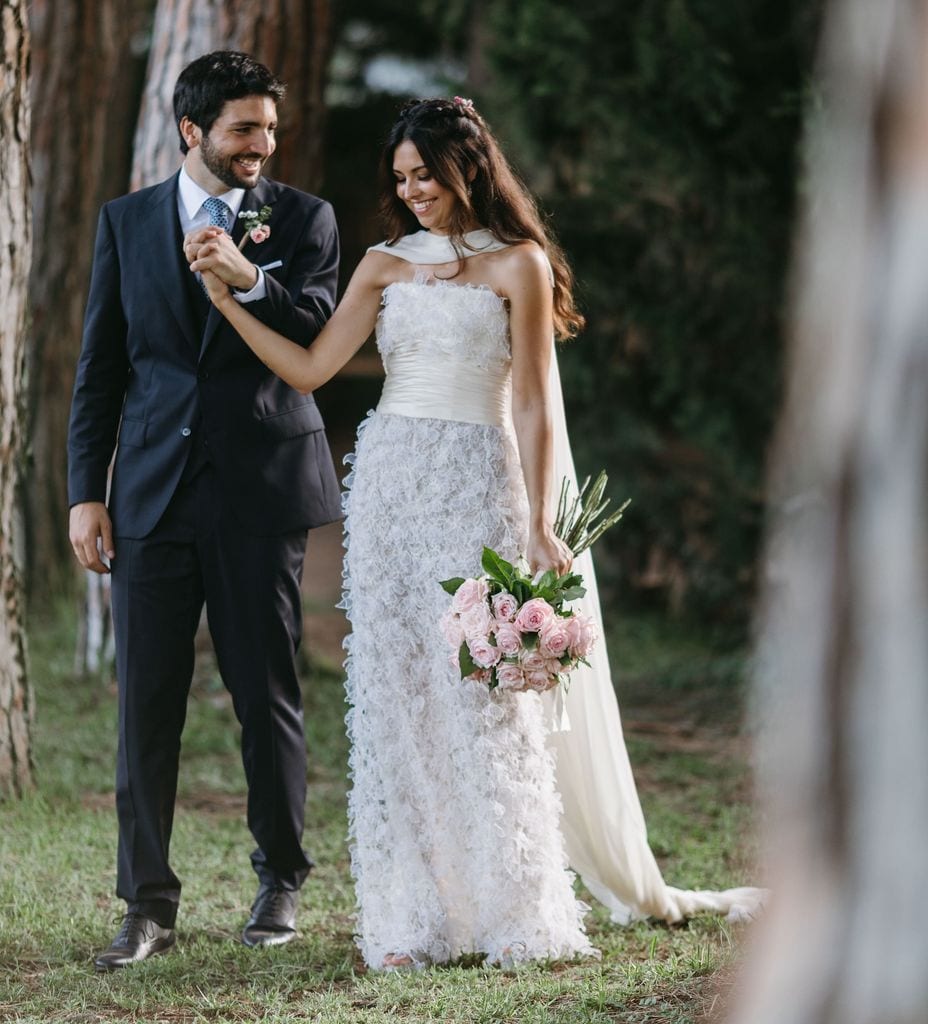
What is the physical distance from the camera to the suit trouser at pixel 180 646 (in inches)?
159

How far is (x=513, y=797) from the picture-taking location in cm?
398

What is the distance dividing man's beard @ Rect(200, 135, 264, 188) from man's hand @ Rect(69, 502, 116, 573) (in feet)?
3.04

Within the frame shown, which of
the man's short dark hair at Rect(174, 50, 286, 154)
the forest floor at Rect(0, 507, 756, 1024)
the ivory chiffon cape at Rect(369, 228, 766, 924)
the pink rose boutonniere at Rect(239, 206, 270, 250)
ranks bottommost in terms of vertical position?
the forest floor at Rect(0, 507, 756, 1024)

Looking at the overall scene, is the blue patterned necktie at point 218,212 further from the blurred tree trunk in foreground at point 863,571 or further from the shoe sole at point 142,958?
the blurred tree trunk in foreground at point 863,571

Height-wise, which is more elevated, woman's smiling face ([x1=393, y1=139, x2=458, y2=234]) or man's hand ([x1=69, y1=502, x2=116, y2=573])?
woman's smiling face ([x1=393, y1=139, x2=458, y2=234])

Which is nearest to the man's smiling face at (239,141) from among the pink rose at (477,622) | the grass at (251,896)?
the pink rose at (477,622)

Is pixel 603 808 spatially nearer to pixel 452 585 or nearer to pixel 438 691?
pixel 438 691

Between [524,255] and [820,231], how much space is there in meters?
2.24

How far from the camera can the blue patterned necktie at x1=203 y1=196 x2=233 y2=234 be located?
4.05 metres

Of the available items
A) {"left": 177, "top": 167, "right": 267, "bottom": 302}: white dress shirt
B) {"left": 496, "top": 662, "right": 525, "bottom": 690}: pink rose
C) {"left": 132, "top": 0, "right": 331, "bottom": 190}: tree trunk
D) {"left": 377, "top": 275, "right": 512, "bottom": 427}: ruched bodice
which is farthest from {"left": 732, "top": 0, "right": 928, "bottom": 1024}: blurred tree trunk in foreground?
{"left": 132, "top": 0, "right": 331, "bottom": 190}: tree trunk

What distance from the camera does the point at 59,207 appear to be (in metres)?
9.36

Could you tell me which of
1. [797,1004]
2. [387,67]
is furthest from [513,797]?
[387,67]

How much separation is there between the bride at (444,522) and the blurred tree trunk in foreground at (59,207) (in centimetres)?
556

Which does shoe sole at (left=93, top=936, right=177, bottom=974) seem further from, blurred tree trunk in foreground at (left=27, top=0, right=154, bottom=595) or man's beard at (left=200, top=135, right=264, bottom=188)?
blurred tree trunk in foreground at (left=27, top=0, right=154, bottom=595)
